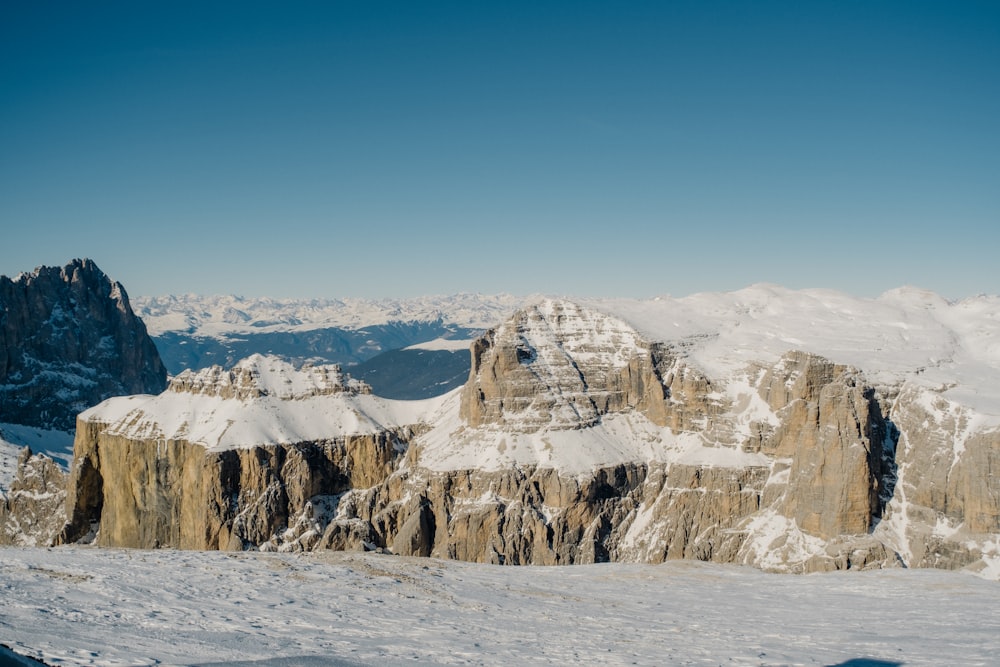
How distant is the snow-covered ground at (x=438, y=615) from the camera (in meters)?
25.2

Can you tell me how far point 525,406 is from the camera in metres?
119

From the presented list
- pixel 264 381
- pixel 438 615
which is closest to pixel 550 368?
pixel 264 381

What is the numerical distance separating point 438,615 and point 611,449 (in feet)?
270

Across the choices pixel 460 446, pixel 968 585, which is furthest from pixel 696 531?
pixel 968 585

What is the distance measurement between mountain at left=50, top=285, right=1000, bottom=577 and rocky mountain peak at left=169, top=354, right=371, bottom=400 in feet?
1.35

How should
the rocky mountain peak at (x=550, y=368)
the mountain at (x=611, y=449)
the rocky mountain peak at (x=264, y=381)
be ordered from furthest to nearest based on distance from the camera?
the rocky mountain peak at (x=264, y=381) → the rocky mountain peak at (x=550, y=368) → the mountain at (x=611, y=449)

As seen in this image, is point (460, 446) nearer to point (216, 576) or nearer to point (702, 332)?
point (702, 332)

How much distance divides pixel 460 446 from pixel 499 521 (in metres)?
16.4

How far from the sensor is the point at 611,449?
A: 113750mm

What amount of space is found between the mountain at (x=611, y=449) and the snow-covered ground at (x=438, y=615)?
125 feet

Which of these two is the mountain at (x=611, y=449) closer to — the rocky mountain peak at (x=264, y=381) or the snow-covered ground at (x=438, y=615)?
the rocky mountain peak at (x=264, y=381)

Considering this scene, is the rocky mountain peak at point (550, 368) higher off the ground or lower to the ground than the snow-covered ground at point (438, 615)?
higher

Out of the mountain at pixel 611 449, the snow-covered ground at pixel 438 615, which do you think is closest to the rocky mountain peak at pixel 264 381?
the mountain at pixel 611 449

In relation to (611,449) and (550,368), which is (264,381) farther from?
(611,449)
